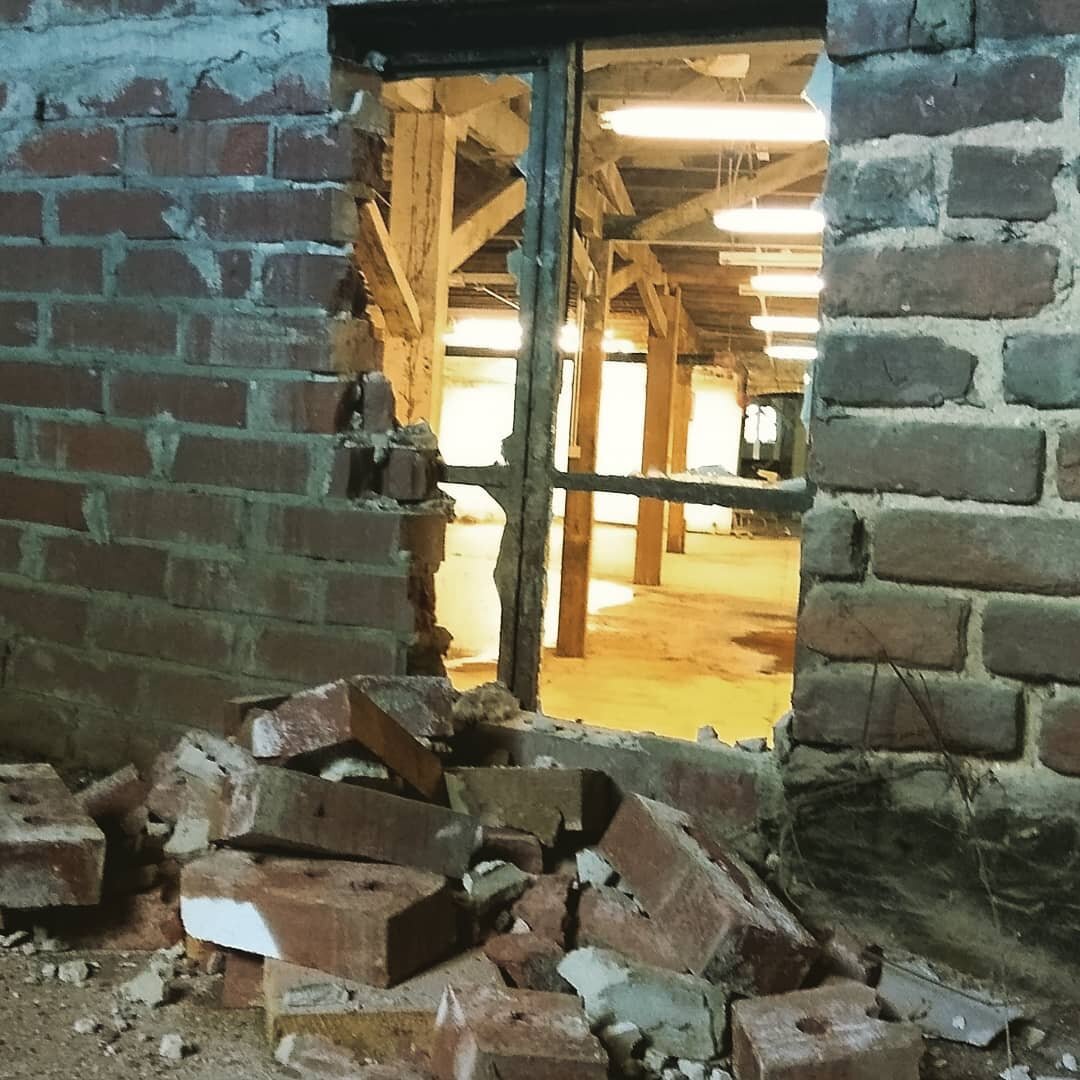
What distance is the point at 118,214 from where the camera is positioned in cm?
196

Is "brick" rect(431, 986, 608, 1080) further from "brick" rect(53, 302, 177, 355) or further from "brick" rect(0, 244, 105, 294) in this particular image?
"brick" rect(0, 244, 105, 294)

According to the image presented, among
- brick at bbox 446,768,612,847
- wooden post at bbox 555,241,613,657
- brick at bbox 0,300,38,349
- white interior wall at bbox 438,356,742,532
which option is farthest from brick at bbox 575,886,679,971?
white interior wall at bbox 438,356,742,532

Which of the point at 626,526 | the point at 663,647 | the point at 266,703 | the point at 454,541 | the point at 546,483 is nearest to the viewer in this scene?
the point at 266,703

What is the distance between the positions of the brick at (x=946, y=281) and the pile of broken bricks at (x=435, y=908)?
2.63 ft

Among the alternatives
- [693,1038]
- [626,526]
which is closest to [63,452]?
[693,1038]

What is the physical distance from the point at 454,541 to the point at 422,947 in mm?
7611

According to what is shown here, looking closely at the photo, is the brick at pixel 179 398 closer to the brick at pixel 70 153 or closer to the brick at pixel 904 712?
the brick at pixel 70 153

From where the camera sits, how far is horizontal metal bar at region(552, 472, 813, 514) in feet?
5.47

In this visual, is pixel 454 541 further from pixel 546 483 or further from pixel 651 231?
pixel 546 483

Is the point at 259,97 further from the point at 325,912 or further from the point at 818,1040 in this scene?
the point at 818,1040

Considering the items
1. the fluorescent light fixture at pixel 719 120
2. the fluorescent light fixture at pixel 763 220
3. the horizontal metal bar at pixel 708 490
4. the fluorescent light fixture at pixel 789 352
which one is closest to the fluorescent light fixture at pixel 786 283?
the fluorescent light fixture at pixel 763 220

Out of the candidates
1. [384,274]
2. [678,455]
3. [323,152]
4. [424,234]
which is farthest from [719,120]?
[678,455]

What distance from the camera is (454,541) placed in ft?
29.3

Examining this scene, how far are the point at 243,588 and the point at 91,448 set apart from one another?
0.42 m
